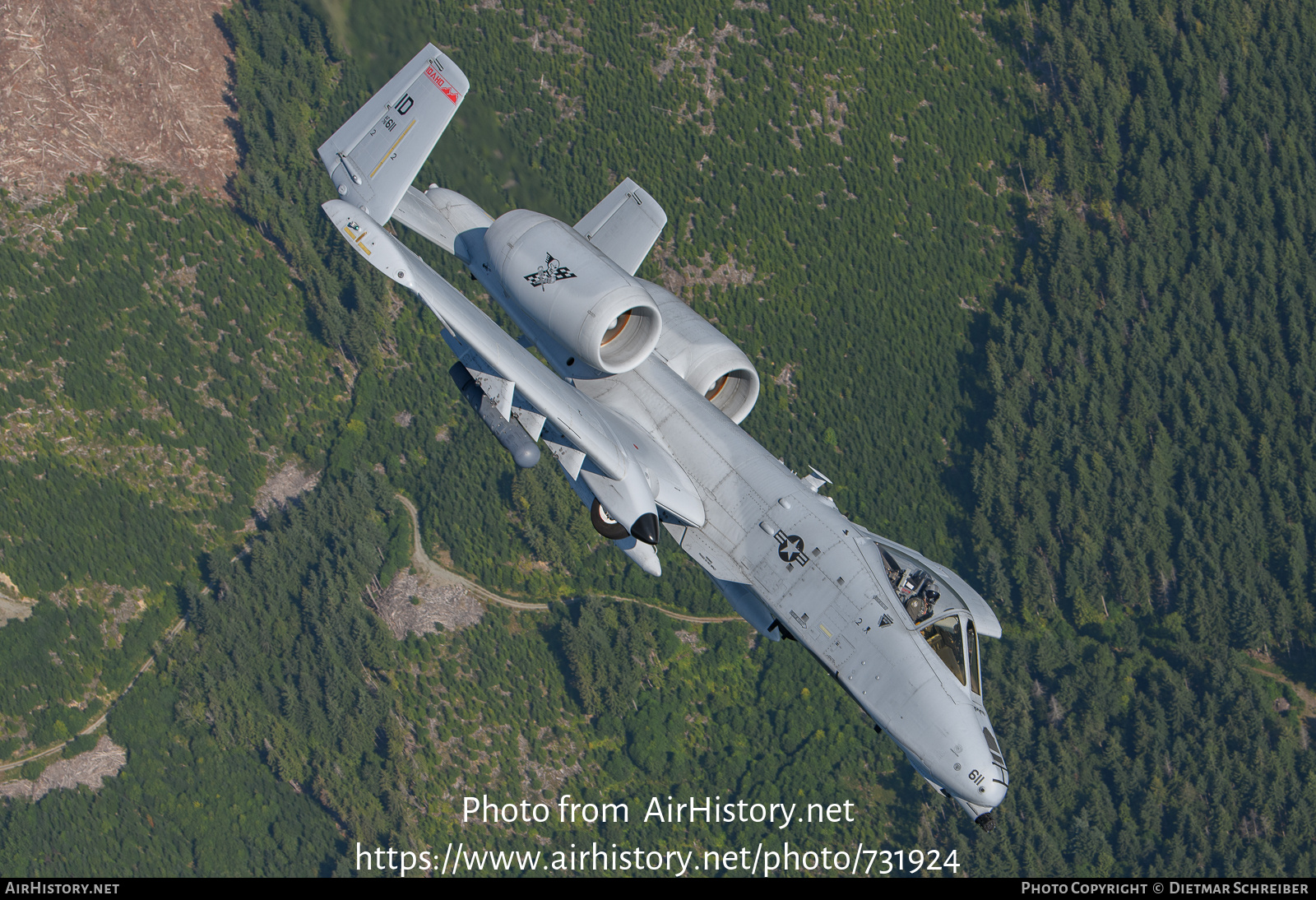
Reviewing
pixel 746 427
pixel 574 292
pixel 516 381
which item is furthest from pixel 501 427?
pixel 746 427

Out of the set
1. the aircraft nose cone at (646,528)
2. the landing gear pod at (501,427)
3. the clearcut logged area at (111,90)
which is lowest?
the clearcut logged area at (111,90)

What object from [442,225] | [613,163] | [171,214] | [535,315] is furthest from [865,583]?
→ [171,214]

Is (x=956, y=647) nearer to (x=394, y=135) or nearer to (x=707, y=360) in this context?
(x=707, y=360)

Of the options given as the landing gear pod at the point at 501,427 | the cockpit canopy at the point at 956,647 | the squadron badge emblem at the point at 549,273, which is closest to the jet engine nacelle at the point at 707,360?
the squadron badge emblem at the point at 549,273

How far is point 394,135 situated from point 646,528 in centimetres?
1713

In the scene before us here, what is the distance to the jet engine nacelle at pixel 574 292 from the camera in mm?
35375

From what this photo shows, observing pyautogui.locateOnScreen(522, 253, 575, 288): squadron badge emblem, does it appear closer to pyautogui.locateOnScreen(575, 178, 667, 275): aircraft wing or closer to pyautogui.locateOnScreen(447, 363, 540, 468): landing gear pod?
pyautogui.locateOnScreen(447, 363, 540, 468): landing gear pod

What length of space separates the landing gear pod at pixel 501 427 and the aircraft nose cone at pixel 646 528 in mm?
3688

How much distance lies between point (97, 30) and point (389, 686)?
4665cm

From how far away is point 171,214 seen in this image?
72938 millimetres

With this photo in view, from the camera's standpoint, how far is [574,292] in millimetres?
35719

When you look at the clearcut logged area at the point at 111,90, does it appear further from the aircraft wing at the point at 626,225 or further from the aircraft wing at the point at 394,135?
the aircraft wing at the point at 626,225

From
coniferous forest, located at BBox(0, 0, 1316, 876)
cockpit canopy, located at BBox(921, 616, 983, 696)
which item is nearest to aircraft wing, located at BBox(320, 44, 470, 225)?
cockpit canopy, located at BBox(921, 616, 983, 696)
